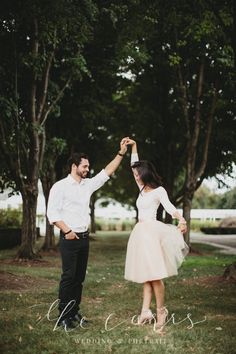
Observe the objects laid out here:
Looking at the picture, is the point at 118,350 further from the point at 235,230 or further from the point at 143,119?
the point at 235,230

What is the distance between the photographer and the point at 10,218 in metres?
31.9

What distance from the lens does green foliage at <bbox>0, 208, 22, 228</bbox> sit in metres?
30.5

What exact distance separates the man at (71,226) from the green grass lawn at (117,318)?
0.43m

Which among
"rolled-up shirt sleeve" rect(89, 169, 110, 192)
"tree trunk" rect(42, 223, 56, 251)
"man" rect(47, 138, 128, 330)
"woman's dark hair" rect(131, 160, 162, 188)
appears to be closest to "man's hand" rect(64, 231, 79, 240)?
"man" rect(47, 138, 128, 330)

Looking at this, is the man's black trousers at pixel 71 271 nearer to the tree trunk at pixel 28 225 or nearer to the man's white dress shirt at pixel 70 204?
the man's white dress shirt at pixel 70 204

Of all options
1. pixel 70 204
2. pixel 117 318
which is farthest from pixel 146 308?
pixel 70 204

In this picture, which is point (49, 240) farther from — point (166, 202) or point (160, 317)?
point (166, 202)

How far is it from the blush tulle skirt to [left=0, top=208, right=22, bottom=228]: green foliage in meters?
23.1

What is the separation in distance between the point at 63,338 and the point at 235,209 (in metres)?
55.0

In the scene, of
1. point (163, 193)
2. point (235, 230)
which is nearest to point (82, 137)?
point (163, 193)

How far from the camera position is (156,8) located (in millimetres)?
13648

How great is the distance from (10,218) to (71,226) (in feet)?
83.2

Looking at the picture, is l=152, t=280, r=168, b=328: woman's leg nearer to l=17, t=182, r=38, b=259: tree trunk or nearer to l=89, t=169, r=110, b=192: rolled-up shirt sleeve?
l=89, t=169, r=110, b=192: rolled-up shirt sleeve

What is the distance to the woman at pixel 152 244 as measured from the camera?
731 cm
